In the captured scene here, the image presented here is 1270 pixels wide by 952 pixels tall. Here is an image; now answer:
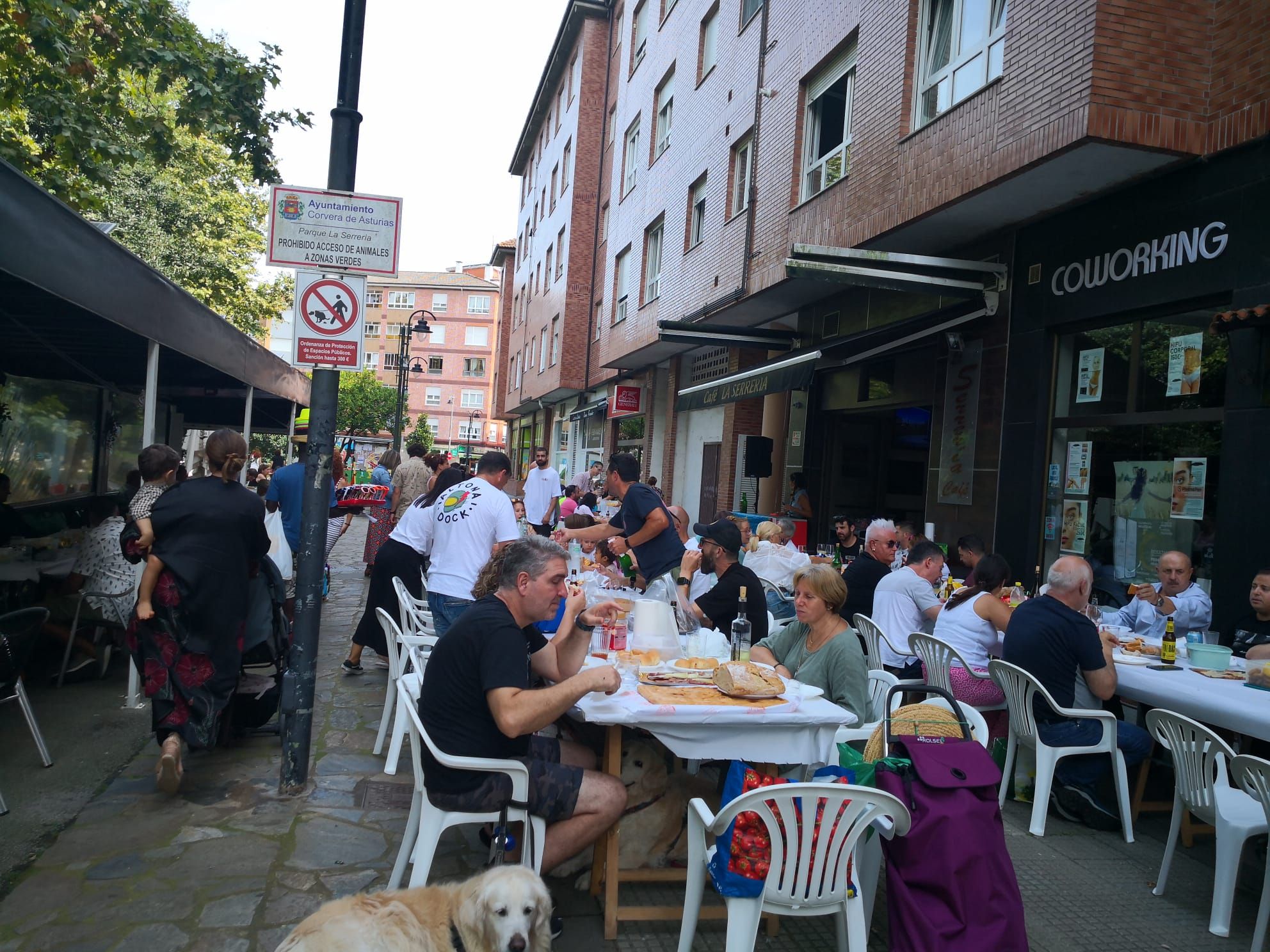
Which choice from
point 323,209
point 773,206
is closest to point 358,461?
point 773,206

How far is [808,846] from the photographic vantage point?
9.52 feet

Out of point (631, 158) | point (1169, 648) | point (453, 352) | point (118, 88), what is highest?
point (453, 352)

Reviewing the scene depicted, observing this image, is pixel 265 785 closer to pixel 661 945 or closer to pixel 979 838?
pixel 661 945

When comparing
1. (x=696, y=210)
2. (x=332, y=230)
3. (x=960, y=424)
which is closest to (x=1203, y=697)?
(x=960, y=424)

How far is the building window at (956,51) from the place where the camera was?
845 cm

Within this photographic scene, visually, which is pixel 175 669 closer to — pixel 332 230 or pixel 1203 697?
pixel 332 230

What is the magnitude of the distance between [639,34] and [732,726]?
22.3 m

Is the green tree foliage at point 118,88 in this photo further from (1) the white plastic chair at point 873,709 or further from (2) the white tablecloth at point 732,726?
(1) the white plastic chair at point 873,709

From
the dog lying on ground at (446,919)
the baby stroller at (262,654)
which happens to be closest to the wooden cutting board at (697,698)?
the dog lying on ground at (446,919)

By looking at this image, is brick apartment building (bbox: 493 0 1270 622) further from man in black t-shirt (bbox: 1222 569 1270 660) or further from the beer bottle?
the beer bottle

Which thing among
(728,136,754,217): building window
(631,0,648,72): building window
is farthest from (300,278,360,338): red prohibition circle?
(631,0,648,72): building window

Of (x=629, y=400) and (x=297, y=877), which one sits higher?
(x=629, y=400)

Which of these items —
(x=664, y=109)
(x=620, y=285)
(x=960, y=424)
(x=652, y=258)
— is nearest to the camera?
(x=960, y=424)

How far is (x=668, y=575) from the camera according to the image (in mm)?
6219
